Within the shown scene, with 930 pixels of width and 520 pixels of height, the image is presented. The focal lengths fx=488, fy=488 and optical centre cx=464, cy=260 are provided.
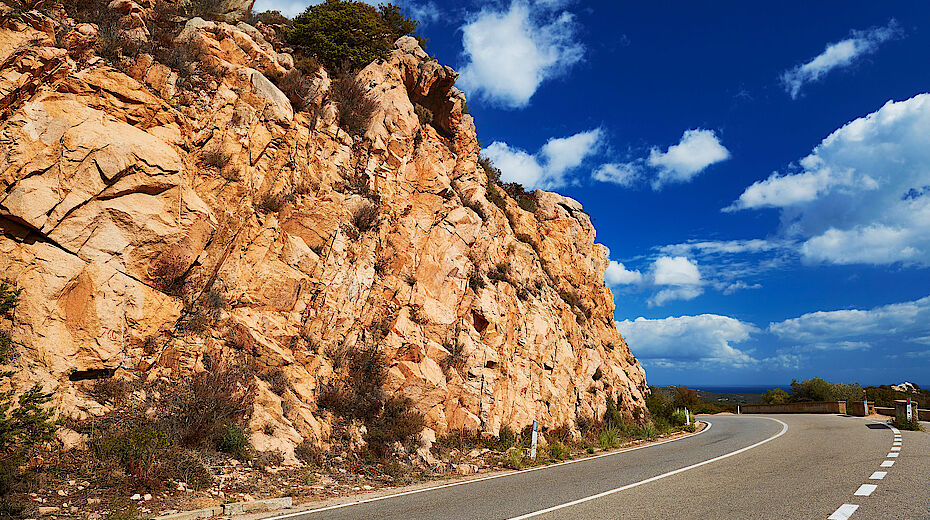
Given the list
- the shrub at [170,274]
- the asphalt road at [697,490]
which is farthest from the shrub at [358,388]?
the shrub at [170,274]

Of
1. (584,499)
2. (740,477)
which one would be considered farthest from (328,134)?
(740,477)

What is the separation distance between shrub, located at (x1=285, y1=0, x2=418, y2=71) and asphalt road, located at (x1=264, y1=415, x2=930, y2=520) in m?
17.7

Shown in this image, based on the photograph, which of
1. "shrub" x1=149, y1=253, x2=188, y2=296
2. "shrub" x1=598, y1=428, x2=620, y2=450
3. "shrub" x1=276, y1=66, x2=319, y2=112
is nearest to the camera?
"shrub" x1=149, y1=253, x2=188, y2=296

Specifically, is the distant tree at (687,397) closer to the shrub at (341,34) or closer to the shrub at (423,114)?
the shrub at (423,114)

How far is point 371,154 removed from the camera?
18.5m

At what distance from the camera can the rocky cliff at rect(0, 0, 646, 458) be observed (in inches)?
404

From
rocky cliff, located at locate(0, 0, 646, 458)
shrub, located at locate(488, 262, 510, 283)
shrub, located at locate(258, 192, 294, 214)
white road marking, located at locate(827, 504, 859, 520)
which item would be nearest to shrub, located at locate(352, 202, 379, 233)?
rocky cliff, located at locate(0, 0, 646, 458)

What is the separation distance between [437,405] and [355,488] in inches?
194

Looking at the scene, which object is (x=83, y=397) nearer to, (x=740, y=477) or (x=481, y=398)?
(x=481, y=398)

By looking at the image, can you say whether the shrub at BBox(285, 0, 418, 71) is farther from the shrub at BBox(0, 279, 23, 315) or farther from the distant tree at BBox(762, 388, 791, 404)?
the distant tree at BBox(762, 388, 791, 404)

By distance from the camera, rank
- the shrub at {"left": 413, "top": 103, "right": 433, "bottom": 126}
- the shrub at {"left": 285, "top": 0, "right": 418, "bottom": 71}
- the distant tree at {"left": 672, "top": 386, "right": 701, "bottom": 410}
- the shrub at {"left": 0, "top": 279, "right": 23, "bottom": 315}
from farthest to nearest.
Answer: the distant tree at {"left": 672, "top": 386, "right": 701, "bottom": 410} → the shrub at {"left": 413, "top": 103, "right": 433, "bottom": 126} → the shrub at {"left": 285, "top": 0, "right": 418, "bottom": 71} → the shrub at {"left": 0, "top": 279, "right": 23, "bottom": 315}

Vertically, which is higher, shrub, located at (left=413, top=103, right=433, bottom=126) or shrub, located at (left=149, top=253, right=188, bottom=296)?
shrub, located at (left=413, top=103, right=433, bottom=126)

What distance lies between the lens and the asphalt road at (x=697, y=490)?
7555 mm

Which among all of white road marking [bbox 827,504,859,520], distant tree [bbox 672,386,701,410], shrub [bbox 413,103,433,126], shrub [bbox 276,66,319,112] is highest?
shrub [bbox 413,103,433,126]
